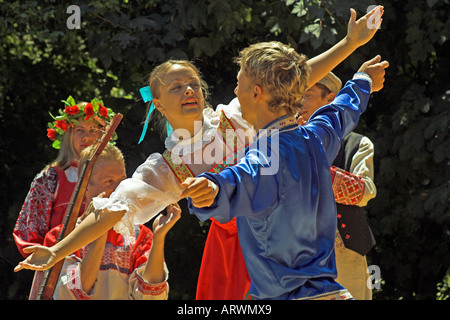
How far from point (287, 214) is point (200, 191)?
0.38m

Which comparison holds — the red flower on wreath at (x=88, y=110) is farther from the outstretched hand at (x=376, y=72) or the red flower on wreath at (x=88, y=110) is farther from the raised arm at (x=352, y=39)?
the outstretched hand at (x=376, y=72)

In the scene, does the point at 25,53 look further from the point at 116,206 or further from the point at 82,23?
the point at 116,206

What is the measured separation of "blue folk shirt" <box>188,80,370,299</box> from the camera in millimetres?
2354

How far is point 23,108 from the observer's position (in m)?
7.25

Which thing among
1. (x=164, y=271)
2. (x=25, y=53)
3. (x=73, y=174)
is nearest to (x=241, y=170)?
(x=164, y=271)

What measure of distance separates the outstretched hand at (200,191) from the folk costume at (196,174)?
94cm

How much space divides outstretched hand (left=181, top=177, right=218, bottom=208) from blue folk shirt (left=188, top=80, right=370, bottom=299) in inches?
5.0

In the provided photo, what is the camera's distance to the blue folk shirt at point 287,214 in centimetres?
235

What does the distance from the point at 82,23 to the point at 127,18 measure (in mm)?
503

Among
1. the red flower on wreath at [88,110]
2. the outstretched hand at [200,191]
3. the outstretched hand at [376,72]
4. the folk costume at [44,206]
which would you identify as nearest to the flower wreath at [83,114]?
the red flower on wreath at [88,110]

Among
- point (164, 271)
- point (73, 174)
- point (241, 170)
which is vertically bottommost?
point (241, 170)

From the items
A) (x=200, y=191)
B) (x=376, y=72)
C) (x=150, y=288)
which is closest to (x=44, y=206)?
(x=150, y=288)

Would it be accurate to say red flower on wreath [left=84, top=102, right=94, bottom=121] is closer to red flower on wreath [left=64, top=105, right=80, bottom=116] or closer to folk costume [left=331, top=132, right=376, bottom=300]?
red flower on wreath [left=64, top=105, right=80, bottom=116]

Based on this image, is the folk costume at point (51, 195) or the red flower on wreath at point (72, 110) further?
the red flower on wreath at point (72, 110)
